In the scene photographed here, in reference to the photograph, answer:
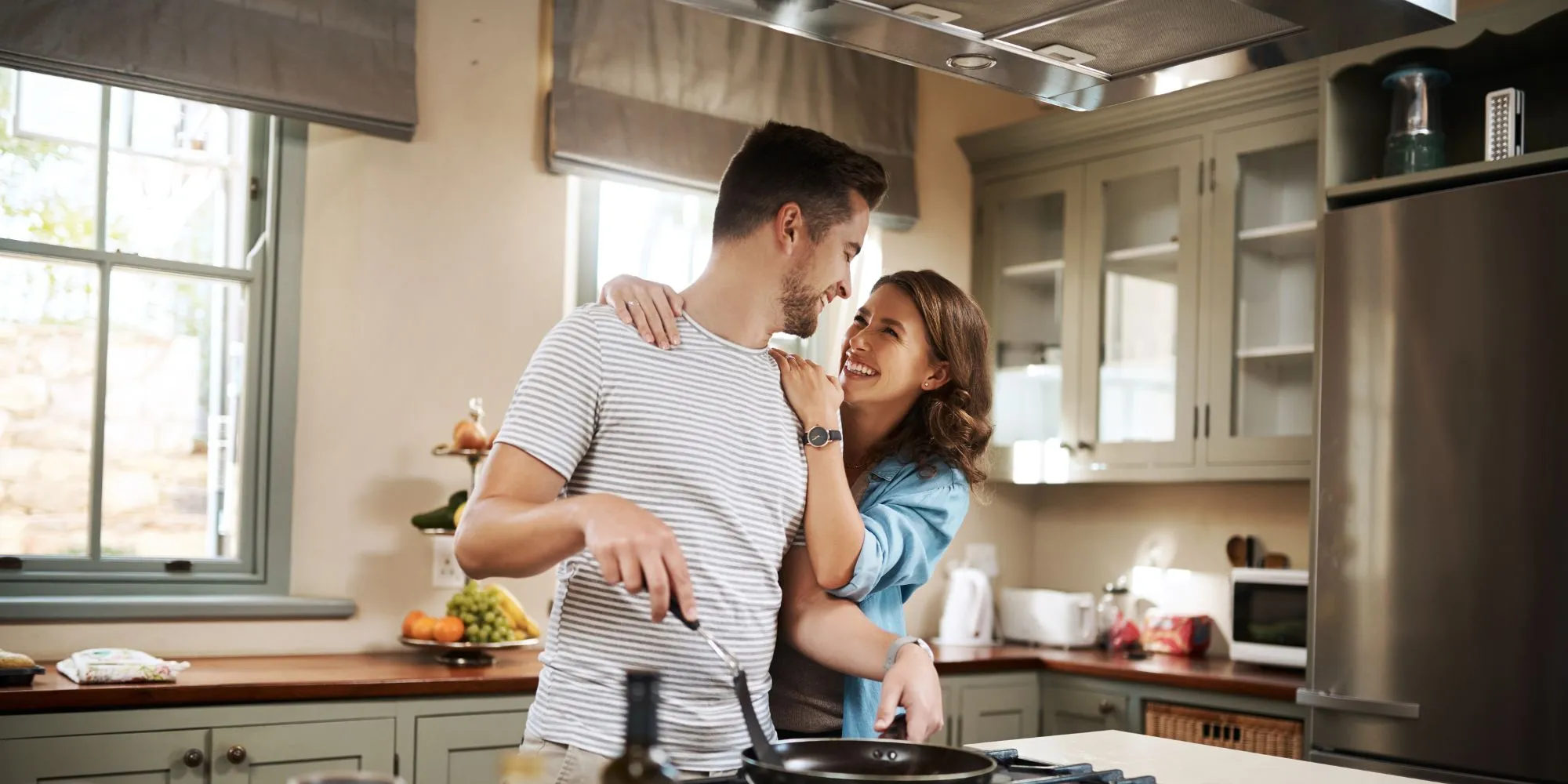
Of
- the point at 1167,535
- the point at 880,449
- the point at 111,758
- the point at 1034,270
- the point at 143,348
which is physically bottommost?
the point at 111,758

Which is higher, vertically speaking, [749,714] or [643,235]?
[643,235]

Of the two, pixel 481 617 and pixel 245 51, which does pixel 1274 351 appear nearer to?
pixel 481 617

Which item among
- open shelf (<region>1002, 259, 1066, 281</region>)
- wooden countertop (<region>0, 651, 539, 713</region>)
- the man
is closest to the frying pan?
the man

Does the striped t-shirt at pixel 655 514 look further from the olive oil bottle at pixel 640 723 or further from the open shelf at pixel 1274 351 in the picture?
the open shelf at pixel 1274 351

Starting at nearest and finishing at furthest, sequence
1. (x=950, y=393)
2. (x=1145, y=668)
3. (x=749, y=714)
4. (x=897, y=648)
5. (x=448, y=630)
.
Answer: (x=749, y=714)
(x=897, y=648)
(x=950, y=393)
(x=448, y=630)
(x=1145, y=668)

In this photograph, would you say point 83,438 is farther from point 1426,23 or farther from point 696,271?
point 1426,23

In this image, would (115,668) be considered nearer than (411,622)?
Yes

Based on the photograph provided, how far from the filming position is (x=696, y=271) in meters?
4.03

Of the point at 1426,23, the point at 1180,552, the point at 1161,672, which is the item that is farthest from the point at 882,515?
the point at 1180,552

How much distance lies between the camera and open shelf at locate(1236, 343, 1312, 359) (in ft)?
11.7

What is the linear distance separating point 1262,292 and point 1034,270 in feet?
2.60

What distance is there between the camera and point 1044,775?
1.54 metres

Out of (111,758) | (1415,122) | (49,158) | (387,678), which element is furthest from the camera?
(1415,122)

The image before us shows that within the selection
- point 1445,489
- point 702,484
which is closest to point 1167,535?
point 1445,489
